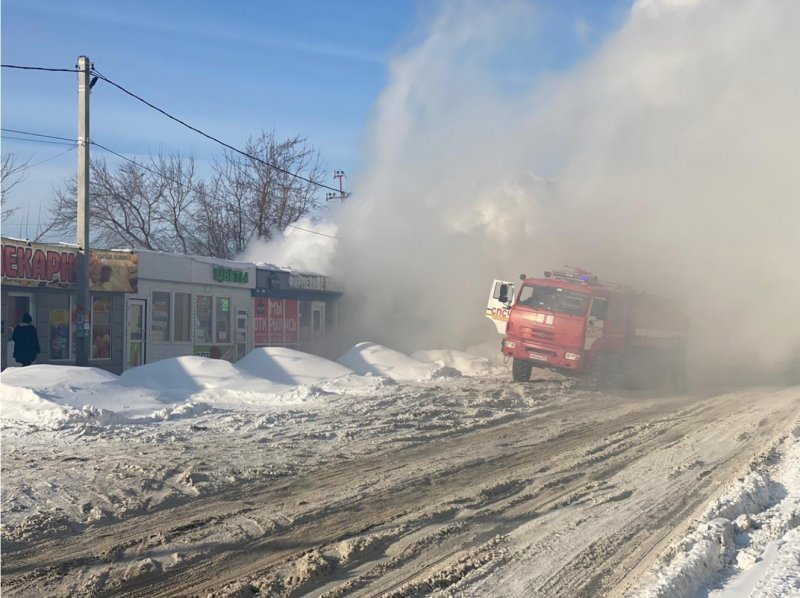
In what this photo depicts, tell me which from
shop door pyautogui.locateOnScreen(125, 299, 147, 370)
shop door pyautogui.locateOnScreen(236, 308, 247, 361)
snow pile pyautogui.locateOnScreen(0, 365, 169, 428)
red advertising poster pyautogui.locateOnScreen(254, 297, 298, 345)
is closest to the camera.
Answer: snow pile pyautogui.locateOnScreen(0, 365, 169, 428)

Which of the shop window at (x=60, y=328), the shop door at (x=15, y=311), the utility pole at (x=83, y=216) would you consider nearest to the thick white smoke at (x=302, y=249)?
the shop window at (x=60, y=328)

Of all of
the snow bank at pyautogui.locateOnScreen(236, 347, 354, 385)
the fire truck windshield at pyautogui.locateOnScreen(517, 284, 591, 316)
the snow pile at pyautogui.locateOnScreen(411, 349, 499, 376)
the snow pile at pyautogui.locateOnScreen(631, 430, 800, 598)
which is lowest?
the snow pile at pyautogui.locateOnScreen(631, 430, 800, 598)

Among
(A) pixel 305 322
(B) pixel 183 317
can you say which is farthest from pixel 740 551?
(A) pixel 305 322

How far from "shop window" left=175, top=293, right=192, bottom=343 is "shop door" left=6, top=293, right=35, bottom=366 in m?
4.25

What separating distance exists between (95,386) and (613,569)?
32.1ft

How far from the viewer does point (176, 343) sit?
21.8 meters

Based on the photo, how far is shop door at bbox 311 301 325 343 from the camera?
28.4 metres

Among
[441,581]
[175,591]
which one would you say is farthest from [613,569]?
[175,591]

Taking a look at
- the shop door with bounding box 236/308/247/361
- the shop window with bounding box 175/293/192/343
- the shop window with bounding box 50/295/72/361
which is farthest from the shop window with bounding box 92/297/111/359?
the shop door with bounding box 236/308/247/361

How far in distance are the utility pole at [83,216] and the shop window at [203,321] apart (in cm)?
572

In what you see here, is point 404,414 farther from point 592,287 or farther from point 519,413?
point 592,287

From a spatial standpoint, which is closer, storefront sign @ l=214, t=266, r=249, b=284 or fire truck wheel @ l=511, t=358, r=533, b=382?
fire truck wheel @ l=511, t=358, r=533, b=382

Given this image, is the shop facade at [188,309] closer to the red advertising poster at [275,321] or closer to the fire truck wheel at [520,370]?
the red advertising poster at [275,321]

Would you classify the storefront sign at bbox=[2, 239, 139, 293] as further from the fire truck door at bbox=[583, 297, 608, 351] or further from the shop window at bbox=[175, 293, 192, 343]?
the fire truck door at bbox=[583, 297, 608, 351]
